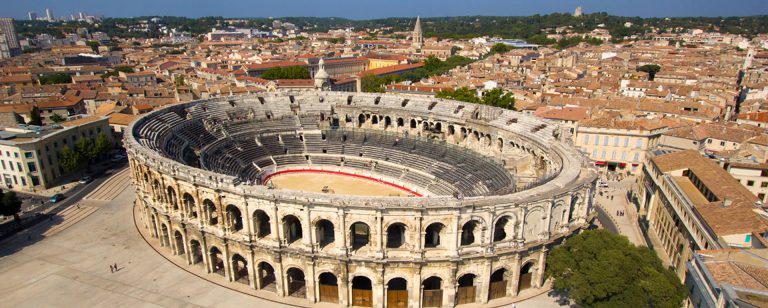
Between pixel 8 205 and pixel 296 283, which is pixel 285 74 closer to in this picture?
pixel 8 205

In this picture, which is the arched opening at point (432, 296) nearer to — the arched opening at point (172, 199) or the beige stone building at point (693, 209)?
the beige stone building at point (693, 209)

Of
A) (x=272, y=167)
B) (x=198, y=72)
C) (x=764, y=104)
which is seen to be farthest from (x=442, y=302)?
(x=198, y=72)

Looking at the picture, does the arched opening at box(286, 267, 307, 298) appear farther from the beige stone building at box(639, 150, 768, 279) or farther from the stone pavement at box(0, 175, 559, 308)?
the beige stone building at box(639, 150, 768, 279)

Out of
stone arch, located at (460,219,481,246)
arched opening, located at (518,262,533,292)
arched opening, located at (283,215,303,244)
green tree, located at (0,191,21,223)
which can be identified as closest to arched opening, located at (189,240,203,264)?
arched opening, located at (283,215,303,244)

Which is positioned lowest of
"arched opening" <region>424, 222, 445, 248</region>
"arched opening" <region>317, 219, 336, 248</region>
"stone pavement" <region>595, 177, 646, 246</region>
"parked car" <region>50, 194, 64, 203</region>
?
"stone pavement" <region>595, 177, 646, 246</region>

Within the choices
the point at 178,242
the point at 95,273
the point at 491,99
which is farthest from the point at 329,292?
the point at 491,99

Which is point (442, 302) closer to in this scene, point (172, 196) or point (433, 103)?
point (172, 196)

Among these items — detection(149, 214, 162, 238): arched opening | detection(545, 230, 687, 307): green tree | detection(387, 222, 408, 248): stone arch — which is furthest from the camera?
detection(149, 214, 162, 238): arched opening

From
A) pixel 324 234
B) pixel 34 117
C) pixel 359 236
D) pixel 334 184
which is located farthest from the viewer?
pixel 34 117
